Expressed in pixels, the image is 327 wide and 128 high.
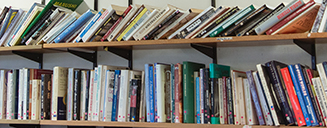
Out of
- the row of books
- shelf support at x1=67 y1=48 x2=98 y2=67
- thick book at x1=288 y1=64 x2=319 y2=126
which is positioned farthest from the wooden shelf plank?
shelf support at x1=67 y1=48 x2=98 y2=67

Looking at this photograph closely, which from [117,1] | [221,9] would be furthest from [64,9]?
[221,9]

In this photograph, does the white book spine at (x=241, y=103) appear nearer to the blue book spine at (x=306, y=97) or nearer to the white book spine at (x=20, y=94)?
the blue book spine at (x=306, y=97)

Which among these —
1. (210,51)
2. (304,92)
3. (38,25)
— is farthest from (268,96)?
(38,25)

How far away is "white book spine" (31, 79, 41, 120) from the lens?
178cm

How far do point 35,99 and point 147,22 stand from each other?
0.72 m

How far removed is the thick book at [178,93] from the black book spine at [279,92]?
396 mm

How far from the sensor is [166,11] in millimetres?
1547

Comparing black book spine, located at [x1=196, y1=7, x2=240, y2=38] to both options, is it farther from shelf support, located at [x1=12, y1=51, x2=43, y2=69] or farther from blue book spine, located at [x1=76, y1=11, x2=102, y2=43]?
shelf support, located at [x1=12, y1=51, x2=43, y2=69]

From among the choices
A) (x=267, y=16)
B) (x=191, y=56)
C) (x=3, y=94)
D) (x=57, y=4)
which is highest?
(x=57, y=4)

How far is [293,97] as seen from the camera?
1395 mm

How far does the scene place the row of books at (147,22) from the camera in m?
1.41

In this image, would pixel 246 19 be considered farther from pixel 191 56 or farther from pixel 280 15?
pixel 191 56

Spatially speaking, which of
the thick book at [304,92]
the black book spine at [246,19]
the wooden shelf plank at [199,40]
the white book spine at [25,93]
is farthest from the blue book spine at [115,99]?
the thick book at [304,92]

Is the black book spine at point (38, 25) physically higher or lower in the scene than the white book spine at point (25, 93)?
higher
